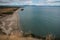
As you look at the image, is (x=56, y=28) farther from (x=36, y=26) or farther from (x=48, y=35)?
(x=36, y=26)

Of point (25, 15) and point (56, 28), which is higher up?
point (25, 15)

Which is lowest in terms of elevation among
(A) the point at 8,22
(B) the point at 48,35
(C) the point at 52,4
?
(B) the point at 48,35

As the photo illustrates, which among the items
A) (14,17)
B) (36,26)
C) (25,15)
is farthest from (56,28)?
(14,17)
